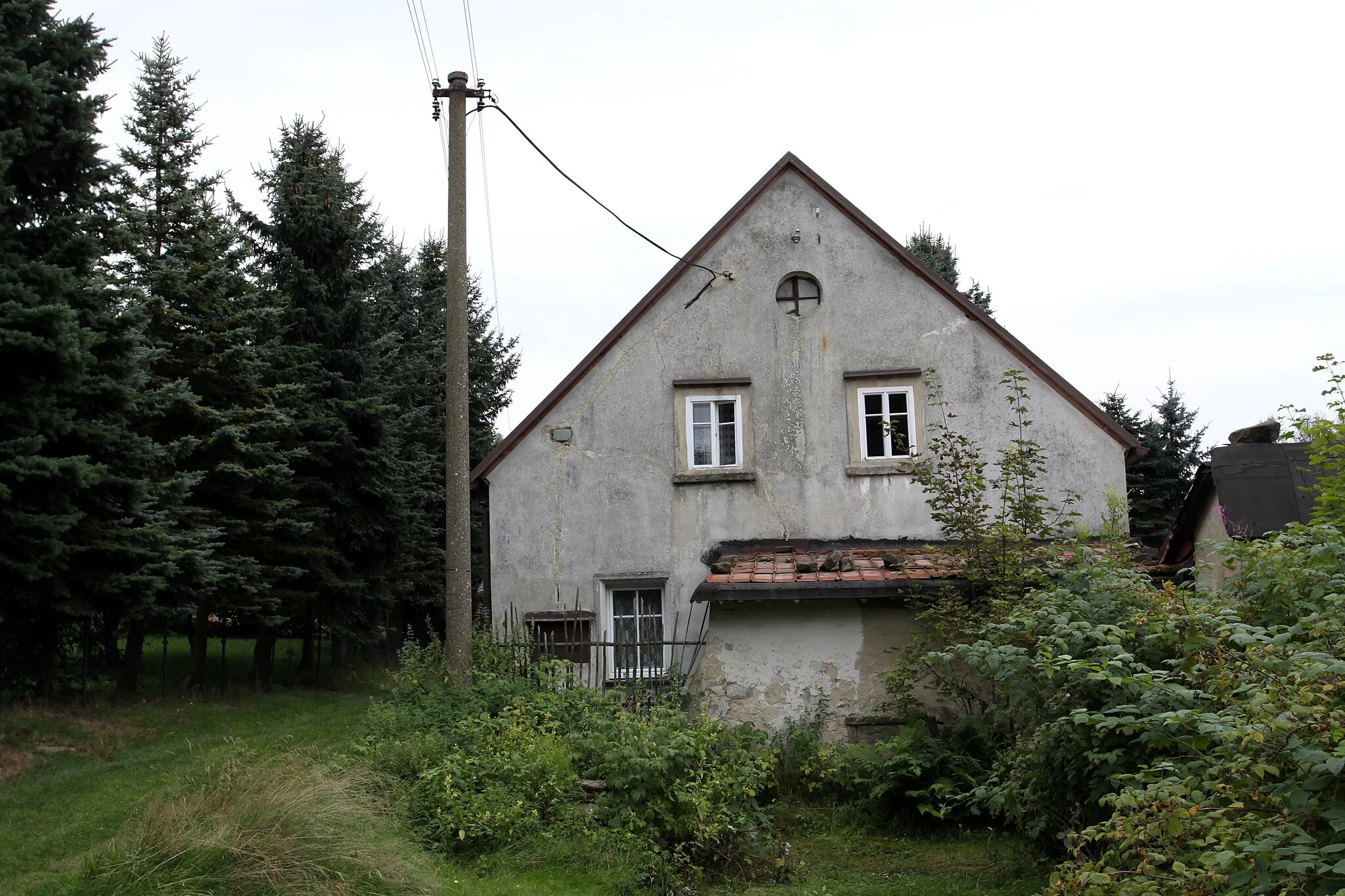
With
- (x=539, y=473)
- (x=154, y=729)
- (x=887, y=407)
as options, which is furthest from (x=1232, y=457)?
(x=154, y=729)

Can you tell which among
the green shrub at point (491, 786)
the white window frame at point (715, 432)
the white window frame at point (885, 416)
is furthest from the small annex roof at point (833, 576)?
the green shrub at point (491, 786)

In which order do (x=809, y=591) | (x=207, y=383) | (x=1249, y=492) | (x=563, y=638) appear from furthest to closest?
(x=207, y=383) → (x=563, y=638) → (x=809, y=591) → (x=1249, y=492)

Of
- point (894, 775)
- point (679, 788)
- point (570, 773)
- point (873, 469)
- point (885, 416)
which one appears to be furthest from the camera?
point (885, 416)

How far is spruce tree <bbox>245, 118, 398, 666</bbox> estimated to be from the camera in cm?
2444

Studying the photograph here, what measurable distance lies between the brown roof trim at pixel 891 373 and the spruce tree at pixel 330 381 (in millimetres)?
12798

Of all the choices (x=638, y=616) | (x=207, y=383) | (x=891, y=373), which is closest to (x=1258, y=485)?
(x=891, y=373)

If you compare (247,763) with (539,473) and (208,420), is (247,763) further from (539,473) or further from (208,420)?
(208,420)

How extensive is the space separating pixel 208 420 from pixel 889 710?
1449 cm

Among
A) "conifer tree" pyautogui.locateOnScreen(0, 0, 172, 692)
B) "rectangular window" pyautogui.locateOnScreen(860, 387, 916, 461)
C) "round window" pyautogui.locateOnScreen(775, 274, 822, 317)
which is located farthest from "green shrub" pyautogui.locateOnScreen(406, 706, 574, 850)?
"round window" pyautogui.locateOnScreen(775, 274, 822, 317)

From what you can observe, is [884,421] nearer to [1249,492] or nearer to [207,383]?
[1249,492]

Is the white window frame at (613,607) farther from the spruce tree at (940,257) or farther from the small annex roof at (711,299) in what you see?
the spruce tree at (940,257)

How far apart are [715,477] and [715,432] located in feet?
2.32

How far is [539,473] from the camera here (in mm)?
15609

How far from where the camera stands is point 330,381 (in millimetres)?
24594
